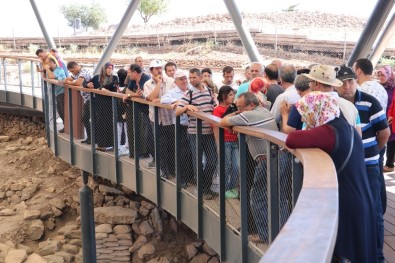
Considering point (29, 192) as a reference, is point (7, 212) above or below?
below

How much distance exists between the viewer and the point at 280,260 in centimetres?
131

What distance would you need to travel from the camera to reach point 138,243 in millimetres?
11359

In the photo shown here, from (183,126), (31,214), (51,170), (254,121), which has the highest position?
(254,121)

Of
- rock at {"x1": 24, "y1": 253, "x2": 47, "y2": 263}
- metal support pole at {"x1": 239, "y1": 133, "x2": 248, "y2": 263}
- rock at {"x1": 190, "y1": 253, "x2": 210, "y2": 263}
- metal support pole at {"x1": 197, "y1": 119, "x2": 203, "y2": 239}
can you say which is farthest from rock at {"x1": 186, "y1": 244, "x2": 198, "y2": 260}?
metal support pole at {"x1": 239, "y1": 133, "x2": 248, "y2": 263}

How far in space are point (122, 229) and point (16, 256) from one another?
82.3 inches

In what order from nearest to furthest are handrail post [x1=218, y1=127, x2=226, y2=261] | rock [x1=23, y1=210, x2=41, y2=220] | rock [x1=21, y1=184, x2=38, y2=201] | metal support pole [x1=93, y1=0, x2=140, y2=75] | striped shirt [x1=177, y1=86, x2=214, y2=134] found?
1. handrail post [x1=218, y1=127, x2=226, y2=261]
2. striped shirt [x1=177, y1=86, x2=214, y2=134]
3. rock [x1=23, y1=210, x2=41, y2=220]
4. metal support pole [x1=93, y1=0, x2=140, y2=75]
5. rock [x1=21, y1=184, x2=38, y2=201]

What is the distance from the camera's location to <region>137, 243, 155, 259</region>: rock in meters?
11.0

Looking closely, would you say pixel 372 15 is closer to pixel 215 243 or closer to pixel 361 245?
pixel 215 243

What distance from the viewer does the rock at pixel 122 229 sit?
1158 cm

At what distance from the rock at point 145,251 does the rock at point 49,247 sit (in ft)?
6.43

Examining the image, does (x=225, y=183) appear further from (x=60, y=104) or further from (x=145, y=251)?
(x=145, y=251)

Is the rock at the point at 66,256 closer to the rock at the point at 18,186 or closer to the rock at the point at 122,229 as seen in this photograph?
the rock at the point at 122,229

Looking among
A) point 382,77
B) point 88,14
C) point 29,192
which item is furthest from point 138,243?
point 88,14

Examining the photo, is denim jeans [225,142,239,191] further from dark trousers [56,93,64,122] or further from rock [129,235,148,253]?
rock [129,235,148,253]
